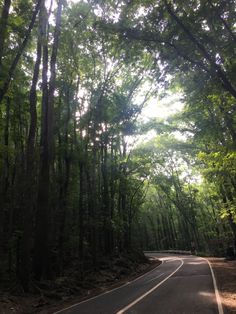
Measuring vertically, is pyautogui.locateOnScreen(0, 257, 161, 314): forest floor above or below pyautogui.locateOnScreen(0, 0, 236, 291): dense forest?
below

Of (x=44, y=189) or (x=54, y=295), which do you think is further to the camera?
(x=44, y=189)

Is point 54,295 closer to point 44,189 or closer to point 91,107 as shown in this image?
point 44,189

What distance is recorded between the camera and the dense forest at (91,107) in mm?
10258

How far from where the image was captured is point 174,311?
8336 millimetres

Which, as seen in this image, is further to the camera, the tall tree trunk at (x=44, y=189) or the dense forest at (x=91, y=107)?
the tall tree trunk at (x=44, y=189)

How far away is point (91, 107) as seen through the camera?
21.4 meters

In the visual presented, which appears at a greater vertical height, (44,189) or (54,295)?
(44,189)

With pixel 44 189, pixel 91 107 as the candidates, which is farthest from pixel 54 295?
pixel 91 107

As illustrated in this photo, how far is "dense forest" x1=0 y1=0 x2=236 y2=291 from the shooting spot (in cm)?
1026

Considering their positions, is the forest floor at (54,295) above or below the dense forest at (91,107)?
below

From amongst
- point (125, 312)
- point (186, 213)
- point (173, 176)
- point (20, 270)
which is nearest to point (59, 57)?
point (20, 270)

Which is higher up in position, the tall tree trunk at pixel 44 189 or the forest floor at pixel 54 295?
the tall tree trunk at pixel 44 189

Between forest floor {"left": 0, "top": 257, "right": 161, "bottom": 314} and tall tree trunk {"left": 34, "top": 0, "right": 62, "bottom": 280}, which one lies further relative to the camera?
tall tree trunk {"left": 34, "top": 0, "right": 62, "bottom": 280}

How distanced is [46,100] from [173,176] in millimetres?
29809
